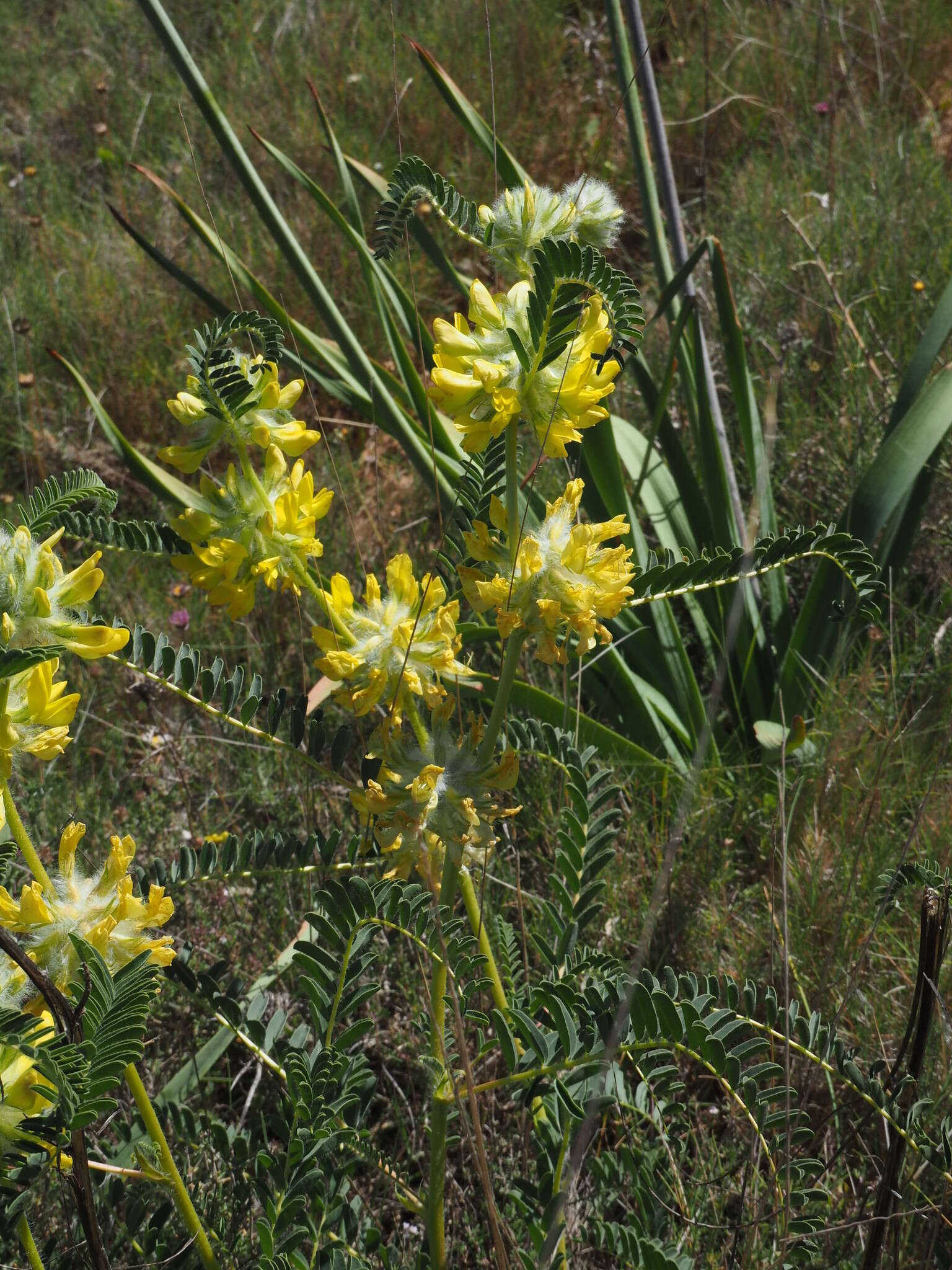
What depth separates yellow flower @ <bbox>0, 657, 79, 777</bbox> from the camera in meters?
0.68

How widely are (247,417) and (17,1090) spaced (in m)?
0.50

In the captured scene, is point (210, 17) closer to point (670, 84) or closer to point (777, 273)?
point (670, 84)

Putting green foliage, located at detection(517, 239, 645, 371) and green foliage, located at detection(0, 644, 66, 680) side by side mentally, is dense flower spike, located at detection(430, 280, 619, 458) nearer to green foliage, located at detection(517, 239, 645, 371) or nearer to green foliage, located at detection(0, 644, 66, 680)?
green foliage, located at detection(517, 239, 645, 371)

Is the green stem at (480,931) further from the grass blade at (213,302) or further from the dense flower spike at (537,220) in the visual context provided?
the grass blade at (213,302)

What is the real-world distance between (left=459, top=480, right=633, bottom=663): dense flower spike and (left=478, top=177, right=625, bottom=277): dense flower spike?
18 centimetres

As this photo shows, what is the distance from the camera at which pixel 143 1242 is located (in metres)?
0.99

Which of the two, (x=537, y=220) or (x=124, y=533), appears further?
(x=124, y=533)

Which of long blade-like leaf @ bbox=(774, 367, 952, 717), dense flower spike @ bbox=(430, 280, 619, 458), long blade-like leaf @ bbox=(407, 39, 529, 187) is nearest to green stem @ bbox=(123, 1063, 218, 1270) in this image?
dense flower spike @ bbox=(430, 280, 619, 458)

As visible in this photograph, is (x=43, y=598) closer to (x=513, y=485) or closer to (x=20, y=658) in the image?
(x=20, y=658)

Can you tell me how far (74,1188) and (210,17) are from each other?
4.09 m

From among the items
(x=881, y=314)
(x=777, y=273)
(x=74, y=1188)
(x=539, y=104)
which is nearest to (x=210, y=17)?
(x=539, y=104)

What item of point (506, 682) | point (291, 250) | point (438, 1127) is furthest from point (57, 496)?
point (291, 250)

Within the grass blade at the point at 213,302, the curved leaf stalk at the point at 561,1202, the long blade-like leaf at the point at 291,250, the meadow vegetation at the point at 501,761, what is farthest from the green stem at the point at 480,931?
the grass blade at the point at 213,302

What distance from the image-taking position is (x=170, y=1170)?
82cm
